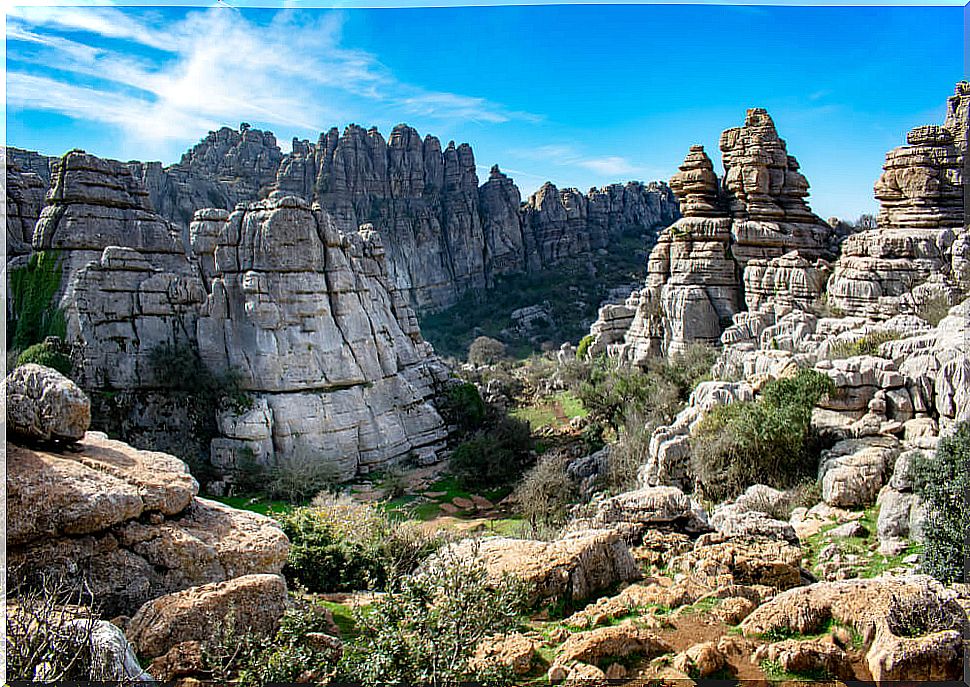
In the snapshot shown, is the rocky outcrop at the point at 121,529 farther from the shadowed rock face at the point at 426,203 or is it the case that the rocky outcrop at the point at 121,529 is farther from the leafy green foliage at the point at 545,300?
the shadowed rock face at the point at 426,203

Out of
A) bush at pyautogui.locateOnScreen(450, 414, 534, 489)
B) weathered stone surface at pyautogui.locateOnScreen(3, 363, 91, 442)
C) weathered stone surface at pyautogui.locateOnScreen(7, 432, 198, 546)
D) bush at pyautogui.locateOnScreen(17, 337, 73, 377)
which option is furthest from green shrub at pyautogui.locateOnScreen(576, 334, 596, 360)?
weathered stone surface at pyautogui.locateOnScreen(3, 363, 91, 442)

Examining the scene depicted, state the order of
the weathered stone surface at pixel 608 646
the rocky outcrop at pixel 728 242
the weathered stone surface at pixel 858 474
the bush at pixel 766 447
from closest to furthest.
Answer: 1. the weathered stone surface at pixel 608 646
2. the weathered stone surface at pixel 858 474
3. the bush at pixel 766 447
4. the rocky outcrop at pixel 728 242

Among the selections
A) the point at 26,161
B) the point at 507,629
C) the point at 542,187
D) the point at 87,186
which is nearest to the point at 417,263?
the point at 542,187

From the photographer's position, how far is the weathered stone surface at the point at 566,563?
5.71 meters

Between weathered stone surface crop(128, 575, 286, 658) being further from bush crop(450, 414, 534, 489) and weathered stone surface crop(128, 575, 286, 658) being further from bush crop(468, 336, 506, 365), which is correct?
bush crop(468, 336, 506, 365)

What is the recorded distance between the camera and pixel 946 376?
407 inches

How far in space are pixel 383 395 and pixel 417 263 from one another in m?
37.5

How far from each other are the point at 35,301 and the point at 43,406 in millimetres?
19438

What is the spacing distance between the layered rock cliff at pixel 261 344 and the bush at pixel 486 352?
56.8ft

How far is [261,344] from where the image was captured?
63.6 feet

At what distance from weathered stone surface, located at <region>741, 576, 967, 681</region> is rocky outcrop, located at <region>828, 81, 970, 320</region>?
17.6m

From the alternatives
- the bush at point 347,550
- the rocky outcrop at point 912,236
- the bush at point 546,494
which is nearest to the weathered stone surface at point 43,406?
the bush at point 347,550

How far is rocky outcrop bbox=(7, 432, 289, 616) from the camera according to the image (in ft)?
15.9

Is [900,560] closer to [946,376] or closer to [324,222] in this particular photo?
[946,376]
